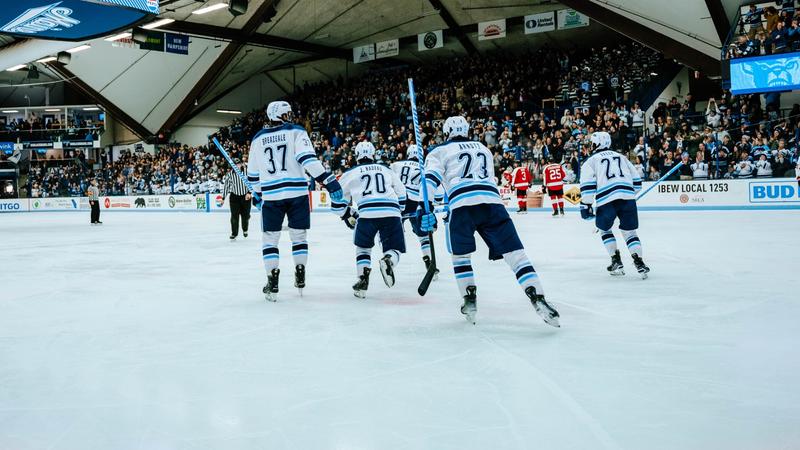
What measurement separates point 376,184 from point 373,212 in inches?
10.3

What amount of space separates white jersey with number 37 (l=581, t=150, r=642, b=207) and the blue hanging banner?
22.6 metres

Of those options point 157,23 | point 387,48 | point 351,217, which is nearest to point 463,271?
point 351,217

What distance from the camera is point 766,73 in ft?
53.4

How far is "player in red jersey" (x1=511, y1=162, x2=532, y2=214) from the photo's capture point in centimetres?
1816

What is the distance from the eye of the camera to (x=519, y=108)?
25.0 metres

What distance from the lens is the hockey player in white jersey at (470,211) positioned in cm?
421

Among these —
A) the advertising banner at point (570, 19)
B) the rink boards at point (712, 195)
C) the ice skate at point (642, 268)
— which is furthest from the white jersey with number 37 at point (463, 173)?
the advertising banner at point (570, 19)

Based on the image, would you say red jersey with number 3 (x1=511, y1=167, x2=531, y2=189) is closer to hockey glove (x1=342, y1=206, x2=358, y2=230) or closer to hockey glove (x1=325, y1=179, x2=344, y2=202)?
hockey glove (x1=342, y1=206, x2=358, y2=230)

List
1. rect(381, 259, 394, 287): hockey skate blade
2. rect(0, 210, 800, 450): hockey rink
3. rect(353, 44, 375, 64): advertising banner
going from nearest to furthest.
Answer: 1. rect(0, 210, 800, 450): hockey rink
2. rect(381, 259, 394, 287): hockey skate blade
3. rect(353, 44, 375, 64): advertising banner

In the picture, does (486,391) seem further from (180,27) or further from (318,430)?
(180,27)

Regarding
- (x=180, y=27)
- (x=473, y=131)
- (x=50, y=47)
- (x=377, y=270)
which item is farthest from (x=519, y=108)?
(x=377, y=270)

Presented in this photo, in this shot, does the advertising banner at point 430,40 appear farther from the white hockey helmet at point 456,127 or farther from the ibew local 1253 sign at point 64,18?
the white hockey helmet at point 456,127

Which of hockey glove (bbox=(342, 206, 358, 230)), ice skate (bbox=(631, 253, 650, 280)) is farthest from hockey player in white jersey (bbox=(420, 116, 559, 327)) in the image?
ice skate (bbox=(631, 253, 650, 280))

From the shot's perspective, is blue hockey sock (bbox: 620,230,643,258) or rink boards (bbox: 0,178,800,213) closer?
blue hockey sock (bbox: 620,230,643,258)
